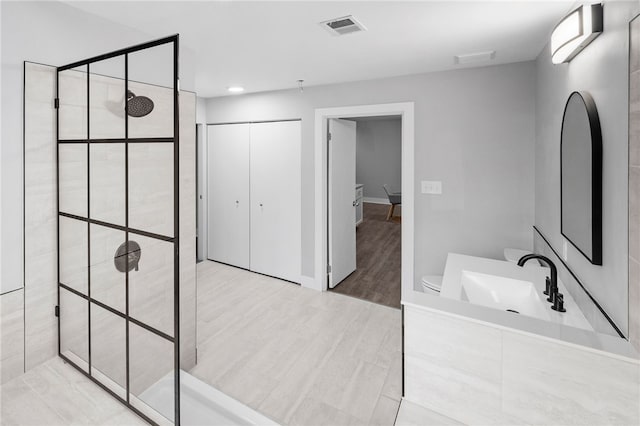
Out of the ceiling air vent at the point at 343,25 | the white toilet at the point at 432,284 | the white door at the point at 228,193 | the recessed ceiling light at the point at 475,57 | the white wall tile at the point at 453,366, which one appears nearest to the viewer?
the white wall tile at the point at 453,366

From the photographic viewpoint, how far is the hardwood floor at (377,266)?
3832 mm

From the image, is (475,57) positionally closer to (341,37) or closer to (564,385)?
(341,37)

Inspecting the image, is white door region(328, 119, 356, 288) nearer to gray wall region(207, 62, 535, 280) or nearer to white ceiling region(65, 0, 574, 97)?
gray wall region(207, 62, 535, 280)

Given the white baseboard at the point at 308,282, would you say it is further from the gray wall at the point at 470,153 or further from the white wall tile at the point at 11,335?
the white wall tile at the point at 11,335

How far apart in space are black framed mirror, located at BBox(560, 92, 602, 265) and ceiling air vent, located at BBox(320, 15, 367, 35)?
4.00 ft

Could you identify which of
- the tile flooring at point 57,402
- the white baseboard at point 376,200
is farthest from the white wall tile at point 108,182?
the white baseboard at point 376,200

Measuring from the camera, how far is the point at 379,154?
974 cm

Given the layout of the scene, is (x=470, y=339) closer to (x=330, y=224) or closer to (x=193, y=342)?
(x=193, y=342)

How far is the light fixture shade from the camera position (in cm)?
137

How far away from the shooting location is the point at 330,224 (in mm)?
3936

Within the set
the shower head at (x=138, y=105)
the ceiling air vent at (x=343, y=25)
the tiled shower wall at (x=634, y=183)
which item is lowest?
the tiled shower wall at (x=634, y=183)

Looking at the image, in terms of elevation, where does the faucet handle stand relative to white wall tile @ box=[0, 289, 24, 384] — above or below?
above

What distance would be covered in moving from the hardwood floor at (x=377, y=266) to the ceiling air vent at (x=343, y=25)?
2.57 metres

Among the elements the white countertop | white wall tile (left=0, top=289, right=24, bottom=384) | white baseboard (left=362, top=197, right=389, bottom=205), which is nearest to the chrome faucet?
the white countertop
